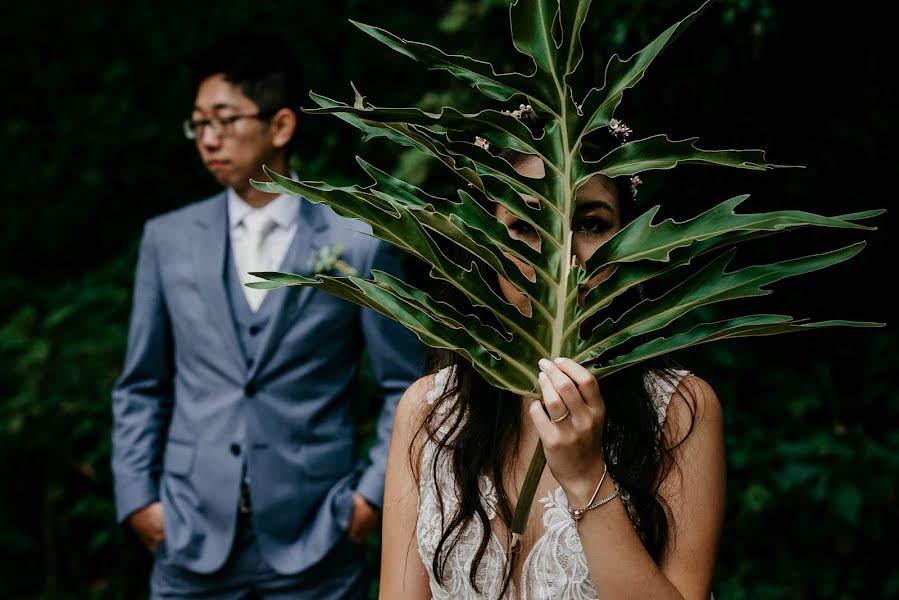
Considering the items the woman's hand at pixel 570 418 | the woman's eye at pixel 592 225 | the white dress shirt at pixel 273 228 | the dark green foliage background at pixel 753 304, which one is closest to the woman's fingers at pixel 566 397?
the woman's hand at pixel 570 418

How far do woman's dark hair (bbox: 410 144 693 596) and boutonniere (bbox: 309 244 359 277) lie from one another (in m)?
0.80

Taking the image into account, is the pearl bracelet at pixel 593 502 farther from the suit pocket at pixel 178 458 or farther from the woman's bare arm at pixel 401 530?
the suit pocket at pixel 178 458

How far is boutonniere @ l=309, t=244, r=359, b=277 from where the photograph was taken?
281 centimetres

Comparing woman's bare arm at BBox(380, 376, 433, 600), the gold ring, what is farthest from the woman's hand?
woman's bare arm at BBox(380, 376, 433, 600)

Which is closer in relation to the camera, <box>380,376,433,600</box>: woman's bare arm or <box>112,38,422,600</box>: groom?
<box>380,376,433,600</box>: woman's bare arm

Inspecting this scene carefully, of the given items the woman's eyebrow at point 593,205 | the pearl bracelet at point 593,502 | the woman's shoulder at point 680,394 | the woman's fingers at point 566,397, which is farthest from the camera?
the woman's shoulder at point 680,394

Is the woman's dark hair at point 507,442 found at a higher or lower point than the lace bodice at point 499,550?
higher

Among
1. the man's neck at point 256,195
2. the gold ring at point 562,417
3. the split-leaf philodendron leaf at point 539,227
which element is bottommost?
the gold ring at point 562,417

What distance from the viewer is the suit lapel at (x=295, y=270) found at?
2803 millimetres

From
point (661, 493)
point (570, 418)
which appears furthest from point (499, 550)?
point (570, 418)

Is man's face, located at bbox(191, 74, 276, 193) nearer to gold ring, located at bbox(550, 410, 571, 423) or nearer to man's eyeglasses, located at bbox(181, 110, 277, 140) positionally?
man's eyeglasses, located at bbox(181, 110, 277, 140)

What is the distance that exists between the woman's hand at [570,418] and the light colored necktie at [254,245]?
1693 millimetres

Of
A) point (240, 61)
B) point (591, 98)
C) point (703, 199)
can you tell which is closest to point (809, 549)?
point (703, 199)

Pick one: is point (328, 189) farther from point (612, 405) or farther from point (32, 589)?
point (32, 589)
